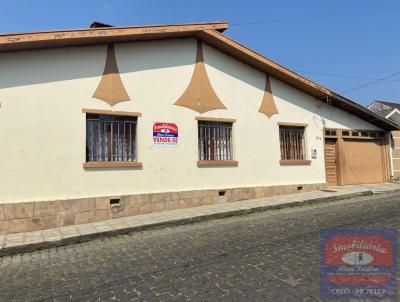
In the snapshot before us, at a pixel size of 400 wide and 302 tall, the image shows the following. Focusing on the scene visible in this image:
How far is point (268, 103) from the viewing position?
12.3m

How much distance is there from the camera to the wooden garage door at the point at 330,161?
45.0 feet

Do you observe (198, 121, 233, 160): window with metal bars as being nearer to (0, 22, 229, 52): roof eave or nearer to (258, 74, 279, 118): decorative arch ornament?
(258, 74, 279, 118): decorative arch ornament

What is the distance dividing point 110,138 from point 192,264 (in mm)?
5326

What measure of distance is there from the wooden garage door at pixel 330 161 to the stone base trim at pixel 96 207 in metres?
4.10

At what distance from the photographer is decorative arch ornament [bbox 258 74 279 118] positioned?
12156 millimetres

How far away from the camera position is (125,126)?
9664mm

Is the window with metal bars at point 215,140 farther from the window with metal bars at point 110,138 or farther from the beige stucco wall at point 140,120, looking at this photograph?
the window with metal bars at point 110,138

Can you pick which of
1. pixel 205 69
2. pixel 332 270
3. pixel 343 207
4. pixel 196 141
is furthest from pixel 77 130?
pixel 343 207

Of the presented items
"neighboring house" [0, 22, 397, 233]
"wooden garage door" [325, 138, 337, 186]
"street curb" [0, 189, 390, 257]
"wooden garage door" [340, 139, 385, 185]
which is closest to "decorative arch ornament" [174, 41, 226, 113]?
"neighboring house" [0, 22, 397, 233]

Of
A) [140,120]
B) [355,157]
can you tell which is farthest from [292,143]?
[140,120]

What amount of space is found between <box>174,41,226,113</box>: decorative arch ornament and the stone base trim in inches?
110

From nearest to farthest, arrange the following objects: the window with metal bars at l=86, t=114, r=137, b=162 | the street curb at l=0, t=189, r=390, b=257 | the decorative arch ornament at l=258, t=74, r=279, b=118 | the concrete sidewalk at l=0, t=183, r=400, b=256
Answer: the street curb at l=0, t=189, r=390, b=257
the concrete sidewalk at l=0, t=183, r=400, b=256
the window with metal bars at l=86, t=114, r=137, b=162
the decorative arch ornament at l=258, t=74, r=279, b=118

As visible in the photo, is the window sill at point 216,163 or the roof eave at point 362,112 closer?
the window sill at point 216,163

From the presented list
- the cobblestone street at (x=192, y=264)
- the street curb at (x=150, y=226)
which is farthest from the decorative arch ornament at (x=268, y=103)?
the cobblestone street at (x=192, y=264)
